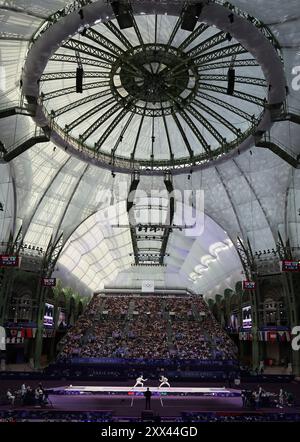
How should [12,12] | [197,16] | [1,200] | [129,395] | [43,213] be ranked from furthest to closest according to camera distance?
[43,213] < [1,200] < [129,395] < [12,12] < [197,16]

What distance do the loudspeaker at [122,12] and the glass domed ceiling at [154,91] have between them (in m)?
2.61

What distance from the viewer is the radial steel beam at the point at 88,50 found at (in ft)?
87.4

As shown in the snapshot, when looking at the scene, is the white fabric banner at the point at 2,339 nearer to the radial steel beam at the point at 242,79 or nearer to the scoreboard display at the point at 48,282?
the scoreboard display at the point at 48,282

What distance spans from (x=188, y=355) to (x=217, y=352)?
3.75 m

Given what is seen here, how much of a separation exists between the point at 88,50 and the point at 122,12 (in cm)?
694

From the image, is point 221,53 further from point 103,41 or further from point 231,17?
point 103,41

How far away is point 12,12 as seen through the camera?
79.0 feet

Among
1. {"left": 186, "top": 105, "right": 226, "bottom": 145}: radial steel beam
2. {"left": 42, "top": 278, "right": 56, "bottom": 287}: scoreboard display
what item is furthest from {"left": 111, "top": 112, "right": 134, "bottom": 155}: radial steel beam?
{"left": 42, "top": 278, "right": 56, "bottom": 287}: scoreboard display

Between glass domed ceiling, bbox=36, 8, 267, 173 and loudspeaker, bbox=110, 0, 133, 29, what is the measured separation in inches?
103

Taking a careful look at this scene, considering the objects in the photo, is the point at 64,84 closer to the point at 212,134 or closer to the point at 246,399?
the point at 212,134

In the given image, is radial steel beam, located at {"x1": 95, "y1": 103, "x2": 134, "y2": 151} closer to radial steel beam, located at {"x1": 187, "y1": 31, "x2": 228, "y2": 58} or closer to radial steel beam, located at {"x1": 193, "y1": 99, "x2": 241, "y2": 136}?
radial steel beam, located at {"x1": 193, "y1": 99, "x2": 241, "y2": 136}

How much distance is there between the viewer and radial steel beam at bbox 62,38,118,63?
26.6 metres
